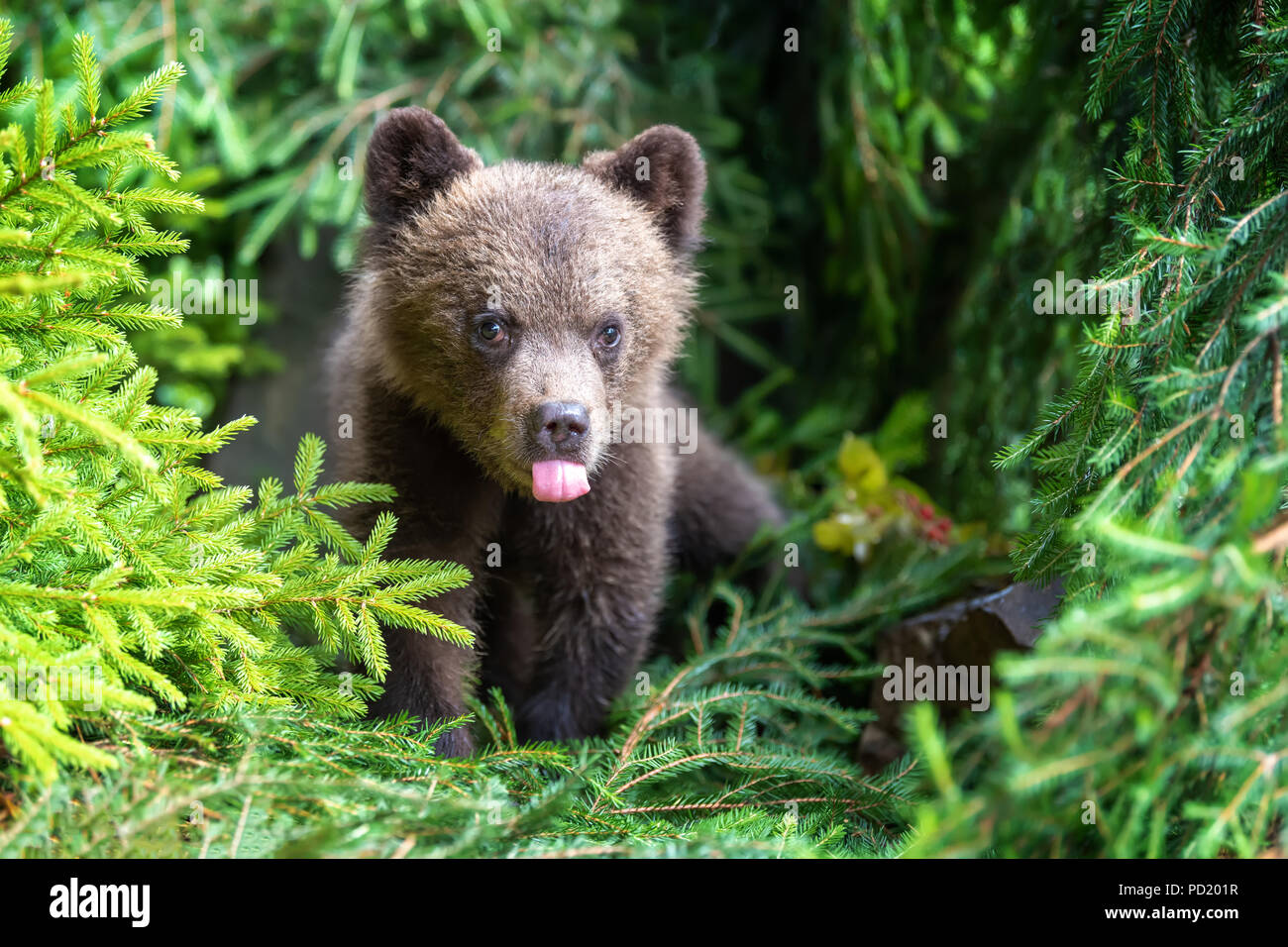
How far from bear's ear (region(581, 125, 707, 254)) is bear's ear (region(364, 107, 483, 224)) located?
0.47 meters

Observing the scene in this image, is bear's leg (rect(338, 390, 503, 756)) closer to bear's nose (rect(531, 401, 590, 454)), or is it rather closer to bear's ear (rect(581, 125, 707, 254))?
bear's nose (rect(531, 401, 590, 454))

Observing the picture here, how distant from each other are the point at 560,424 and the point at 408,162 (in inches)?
43.8

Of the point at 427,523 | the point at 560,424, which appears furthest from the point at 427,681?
the point at 560,424

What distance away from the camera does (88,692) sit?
1.99 m

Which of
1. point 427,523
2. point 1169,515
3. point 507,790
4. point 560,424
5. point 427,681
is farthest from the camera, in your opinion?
point 427,523

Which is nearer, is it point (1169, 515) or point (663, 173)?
point (1169, 515)

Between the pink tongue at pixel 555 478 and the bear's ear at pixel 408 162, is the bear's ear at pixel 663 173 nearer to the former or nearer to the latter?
the bear's ear at pixel 408 162

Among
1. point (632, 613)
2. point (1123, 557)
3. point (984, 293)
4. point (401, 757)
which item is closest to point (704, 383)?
point (984, 293)

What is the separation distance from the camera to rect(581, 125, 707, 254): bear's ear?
11.3 feet

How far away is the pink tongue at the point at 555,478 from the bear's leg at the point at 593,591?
0.49 meters

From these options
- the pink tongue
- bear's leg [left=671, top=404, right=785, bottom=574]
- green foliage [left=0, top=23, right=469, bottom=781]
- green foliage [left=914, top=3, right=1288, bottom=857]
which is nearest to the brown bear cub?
the pink tongue

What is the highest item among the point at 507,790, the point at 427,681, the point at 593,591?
the point at 593,591

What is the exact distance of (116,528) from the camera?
233 cm

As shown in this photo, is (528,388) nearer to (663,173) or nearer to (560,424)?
(560,424)
